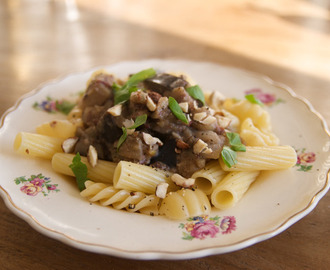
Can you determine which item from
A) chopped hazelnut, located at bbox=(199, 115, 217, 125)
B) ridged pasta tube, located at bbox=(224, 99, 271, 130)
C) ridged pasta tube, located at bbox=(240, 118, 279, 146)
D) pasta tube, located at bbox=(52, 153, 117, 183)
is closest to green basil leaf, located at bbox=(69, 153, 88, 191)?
pasta tube, located at bbox=(52, 153, 117, 183)

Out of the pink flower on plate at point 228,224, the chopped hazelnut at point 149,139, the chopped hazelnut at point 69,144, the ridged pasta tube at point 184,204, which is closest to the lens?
the pink flower on plate at point 228,224

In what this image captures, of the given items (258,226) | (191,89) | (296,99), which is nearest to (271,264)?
(258,226)

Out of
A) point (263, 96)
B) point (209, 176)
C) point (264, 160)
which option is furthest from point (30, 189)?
point (263, 96)

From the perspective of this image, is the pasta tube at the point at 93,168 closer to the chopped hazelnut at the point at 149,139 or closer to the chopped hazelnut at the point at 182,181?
the chopped hazelnut at the point at 149,139

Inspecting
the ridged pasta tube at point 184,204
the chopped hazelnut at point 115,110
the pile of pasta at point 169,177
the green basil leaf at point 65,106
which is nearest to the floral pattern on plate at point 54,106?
the green basil leaf at point 65,106

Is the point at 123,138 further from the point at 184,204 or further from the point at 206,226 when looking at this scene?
the point at 206,226

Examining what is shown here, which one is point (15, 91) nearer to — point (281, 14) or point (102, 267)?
point (102, 267)

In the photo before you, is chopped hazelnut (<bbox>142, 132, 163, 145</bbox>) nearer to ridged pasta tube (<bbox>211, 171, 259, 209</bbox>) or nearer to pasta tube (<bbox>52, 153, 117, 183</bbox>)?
pasta tube (<bbox>52, 153, 117, 183</bbox>)
